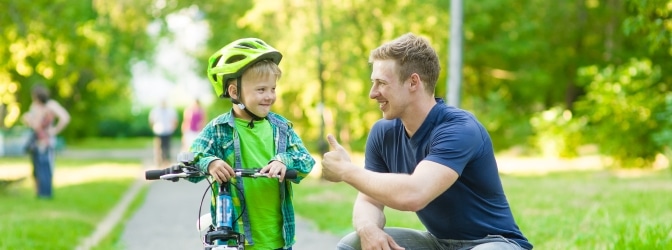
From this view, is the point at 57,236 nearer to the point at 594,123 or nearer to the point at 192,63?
the point at 594,123

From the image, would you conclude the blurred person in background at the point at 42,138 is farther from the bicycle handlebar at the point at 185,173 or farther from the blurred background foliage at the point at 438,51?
the bicycle handlebar at the point at 185,173

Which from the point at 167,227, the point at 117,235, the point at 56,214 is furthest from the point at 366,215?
the point at 56,214

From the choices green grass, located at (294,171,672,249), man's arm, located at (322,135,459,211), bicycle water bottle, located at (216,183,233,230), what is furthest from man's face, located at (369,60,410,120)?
green grass, located at (294,171,672,249)

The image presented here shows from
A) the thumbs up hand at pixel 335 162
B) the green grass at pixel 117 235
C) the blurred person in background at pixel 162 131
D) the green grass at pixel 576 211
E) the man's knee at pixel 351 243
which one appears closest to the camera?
the thumbs up hand at pixel 335 162

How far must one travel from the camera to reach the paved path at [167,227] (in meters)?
9.91

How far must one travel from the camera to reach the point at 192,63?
43.7m

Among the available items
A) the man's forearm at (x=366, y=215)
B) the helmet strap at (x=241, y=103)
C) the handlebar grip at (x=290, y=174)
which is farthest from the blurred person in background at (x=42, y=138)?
the handlebar grip at (x=290, y=174)

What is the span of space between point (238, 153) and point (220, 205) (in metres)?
0.49

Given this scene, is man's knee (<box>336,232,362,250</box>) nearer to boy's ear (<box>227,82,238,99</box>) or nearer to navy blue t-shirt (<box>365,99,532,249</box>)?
navy blue t-shirt (<box>365,99,532,249</box>)

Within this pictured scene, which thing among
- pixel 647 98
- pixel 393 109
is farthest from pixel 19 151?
pixel 393 109

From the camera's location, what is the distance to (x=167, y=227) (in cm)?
1170

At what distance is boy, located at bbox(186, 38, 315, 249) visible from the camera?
4680 millimetres

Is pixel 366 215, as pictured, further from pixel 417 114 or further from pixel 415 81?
pixel 415 81

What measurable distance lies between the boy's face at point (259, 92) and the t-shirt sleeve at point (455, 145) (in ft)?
2.66
